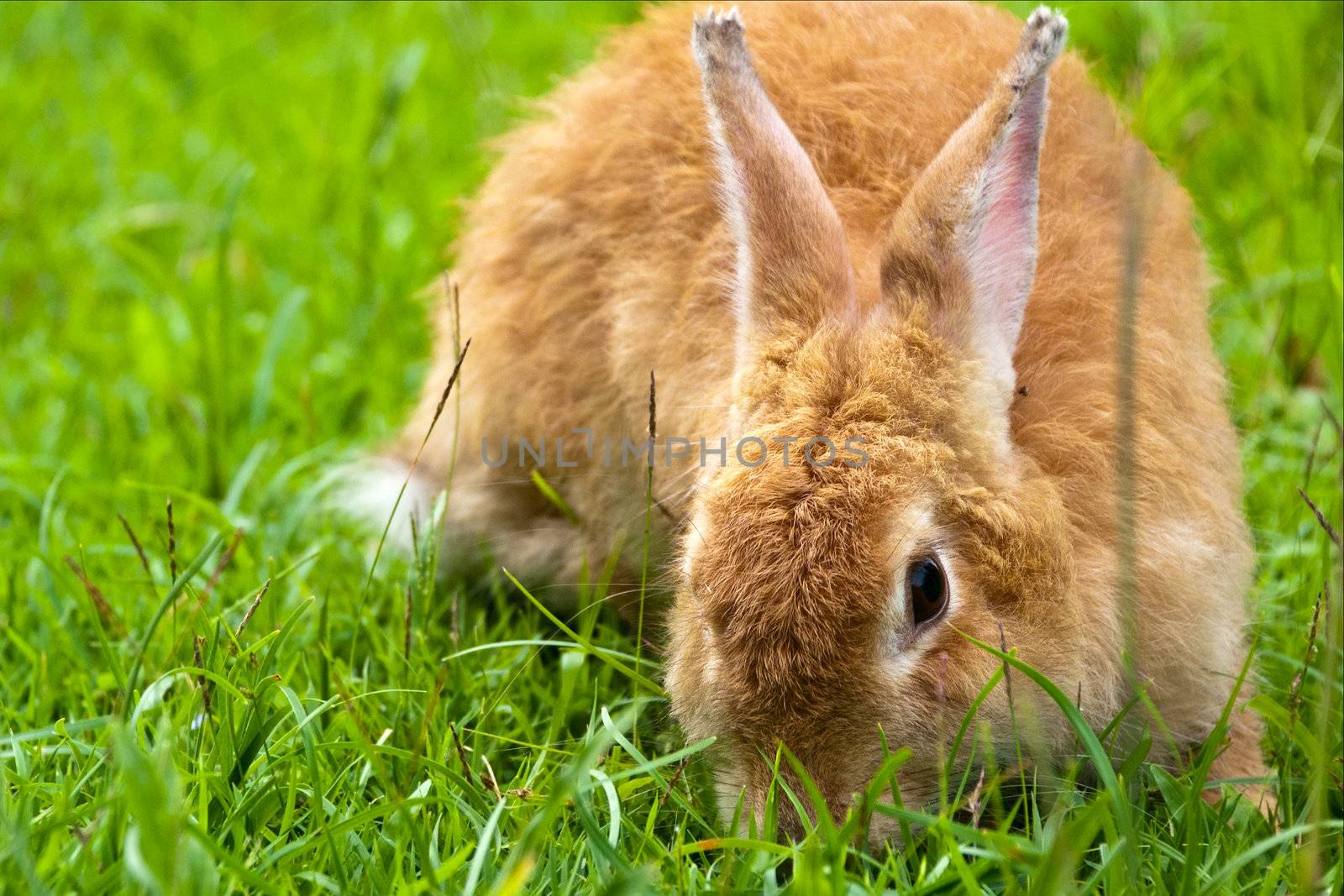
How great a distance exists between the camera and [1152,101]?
4453 mm

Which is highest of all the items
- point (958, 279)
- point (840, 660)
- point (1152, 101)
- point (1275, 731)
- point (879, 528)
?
point (1152, 101)

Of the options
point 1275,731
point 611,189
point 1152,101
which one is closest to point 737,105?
point 611,189

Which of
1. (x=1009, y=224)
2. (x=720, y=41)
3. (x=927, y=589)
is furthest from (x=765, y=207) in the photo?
(x=927, y=589)

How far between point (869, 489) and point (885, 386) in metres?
0.21

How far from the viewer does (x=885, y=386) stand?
7.80 ft

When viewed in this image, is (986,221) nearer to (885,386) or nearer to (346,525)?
(885,386)

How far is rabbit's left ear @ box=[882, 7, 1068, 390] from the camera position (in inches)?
94.3

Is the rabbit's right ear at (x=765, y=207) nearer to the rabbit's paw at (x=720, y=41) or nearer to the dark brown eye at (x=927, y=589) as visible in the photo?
the rabbit's paw at (x=720, y=41)

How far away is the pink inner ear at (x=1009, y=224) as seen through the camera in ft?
7.95

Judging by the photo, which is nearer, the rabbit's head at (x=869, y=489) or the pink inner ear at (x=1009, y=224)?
the rabbit's head at (x=869, y=489)

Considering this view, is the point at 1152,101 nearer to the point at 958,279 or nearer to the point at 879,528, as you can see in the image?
the point at 958,279

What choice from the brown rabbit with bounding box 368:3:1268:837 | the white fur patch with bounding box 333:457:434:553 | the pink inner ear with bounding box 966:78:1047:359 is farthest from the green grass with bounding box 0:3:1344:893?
the pink inner ear with bounding box 966:78:1047:359

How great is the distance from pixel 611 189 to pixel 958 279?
1242 mm

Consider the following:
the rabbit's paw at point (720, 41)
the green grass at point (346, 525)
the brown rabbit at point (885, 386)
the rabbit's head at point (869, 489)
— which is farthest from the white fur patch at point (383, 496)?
the rabbit's paw at point (720, 41)
